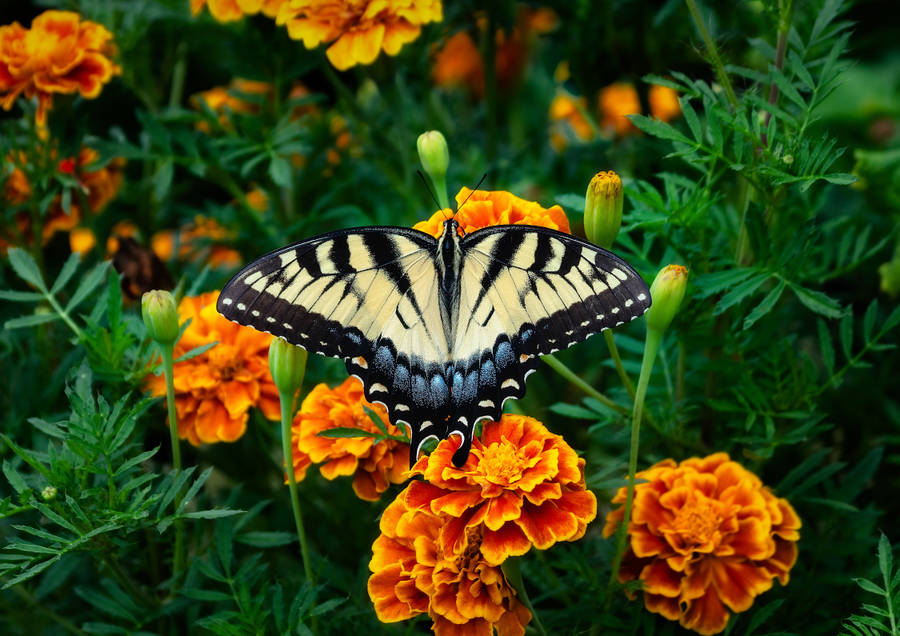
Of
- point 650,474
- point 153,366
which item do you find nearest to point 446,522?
point 650,474

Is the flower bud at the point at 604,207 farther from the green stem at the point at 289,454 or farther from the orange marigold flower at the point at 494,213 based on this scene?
the green stem at the point at 289,454

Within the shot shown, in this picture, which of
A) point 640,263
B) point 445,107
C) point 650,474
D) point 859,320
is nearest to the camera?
point 650,474

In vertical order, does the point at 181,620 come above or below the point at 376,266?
below

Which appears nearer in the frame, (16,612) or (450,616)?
(450,616)

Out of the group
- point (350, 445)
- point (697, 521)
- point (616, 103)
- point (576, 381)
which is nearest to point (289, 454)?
point (350, 445)

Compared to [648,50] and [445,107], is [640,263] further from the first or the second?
[445,107]

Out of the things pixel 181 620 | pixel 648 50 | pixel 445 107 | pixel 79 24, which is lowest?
pixel 181 620
